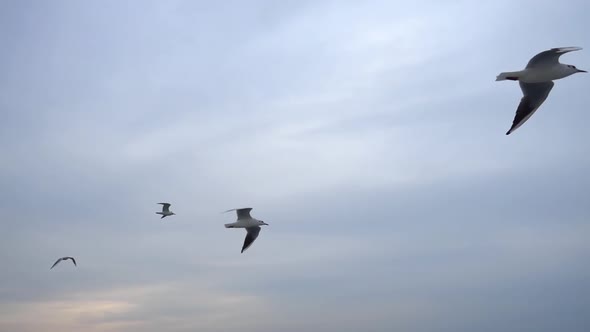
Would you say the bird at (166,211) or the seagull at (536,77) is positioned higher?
the bird at (166,211)

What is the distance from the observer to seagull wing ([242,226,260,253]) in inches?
1350

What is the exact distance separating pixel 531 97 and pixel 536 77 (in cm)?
78

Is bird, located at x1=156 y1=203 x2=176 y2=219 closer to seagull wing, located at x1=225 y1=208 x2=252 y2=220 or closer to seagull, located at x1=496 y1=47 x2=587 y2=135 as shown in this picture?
seagull wing, located at x1=225 y1=208 x2=252 y2=220

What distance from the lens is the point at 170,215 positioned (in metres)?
48.2

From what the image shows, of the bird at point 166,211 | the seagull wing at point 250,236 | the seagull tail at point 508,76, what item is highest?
the bird at point 166,211

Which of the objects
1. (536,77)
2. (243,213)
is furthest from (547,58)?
(243,213)

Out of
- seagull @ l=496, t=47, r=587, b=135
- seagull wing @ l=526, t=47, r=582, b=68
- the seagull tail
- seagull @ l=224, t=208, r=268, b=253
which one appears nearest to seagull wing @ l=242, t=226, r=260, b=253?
seagull @ l=224, t=208, r=268, b=253

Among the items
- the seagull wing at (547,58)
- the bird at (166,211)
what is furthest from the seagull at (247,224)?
the seagull wing at (547,58)

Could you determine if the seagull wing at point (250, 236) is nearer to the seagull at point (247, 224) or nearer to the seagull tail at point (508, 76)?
the seagull at point (247, 224)

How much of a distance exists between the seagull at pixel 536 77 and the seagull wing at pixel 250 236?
18289 mm

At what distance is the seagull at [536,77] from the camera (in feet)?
60.4

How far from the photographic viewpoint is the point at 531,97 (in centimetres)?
1969

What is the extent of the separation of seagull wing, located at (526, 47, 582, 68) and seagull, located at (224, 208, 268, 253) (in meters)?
18.6

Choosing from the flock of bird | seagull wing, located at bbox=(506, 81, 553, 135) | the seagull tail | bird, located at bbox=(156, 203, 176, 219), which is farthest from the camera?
bird, located at bbox=(156, 203, 176, 219)
